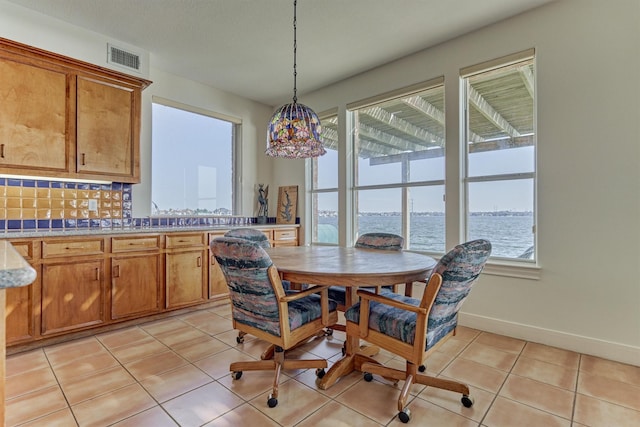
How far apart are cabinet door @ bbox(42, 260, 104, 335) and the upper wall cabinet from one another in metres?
0.83

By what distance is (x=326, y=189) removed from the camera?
14.7 ft

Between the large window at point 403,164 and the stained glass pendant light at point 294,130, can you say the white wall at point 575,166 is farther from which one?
the stained glass pendant light at point 294,130

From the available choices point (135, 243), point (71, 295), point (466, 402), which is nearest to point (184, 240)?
point (135, 243)

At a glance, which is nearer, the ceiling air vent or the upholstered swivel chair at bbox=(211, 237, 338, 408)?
the upholstered swivel chair at bbox=(211, 237, 338, 408)

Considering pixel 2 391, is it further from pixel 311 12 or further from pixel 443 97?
pixel 443 97

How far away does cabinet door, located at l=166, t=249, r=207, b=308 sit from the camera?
10.8ft

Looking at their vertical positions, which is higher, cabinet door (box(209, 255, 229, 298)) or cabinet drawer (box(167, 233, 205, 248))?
cabinet drawer (box(167, 233, 205, 248))

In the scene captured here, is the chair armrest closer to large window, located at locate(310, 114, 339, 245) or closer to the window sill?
the window sill

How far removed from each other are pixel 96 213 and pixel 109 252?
66 cm

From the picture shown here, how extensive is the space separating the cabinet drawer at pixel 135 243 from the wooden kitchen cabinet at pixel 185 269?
0.45 feet

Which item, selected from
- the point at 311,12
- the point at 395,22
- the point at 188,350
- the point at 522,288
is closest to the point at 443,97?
the point at 395,22

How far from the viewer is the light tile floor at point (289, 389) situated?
1.68 meters

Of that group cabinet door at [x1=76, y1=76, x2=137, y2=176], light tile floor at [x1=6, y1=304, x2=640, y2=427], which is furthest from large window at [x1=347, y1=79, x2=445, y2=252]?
cabinet door at [x1=76, y1=76, x2=137, y2=176]

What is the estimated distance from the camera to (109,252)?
2.88m
